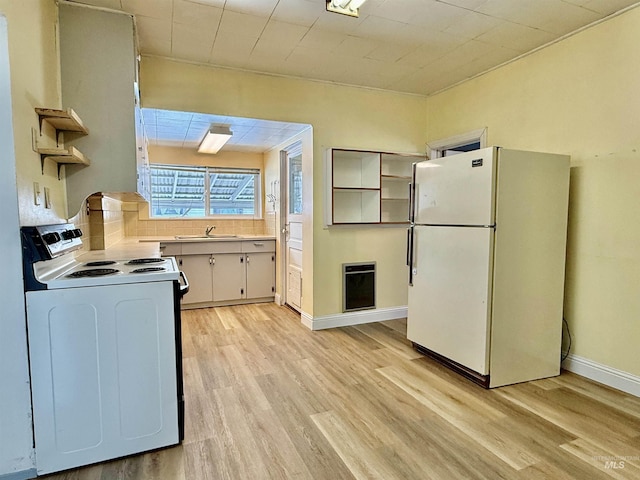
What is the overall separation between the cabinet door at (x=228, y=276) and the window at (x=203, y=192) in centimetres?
106

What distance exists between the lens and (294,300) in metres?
4.50

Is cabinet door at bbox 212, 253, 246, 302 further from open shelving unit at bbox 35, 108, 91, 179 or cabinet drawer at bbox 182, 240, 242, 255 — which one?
open shelving unit at bbox 35, 108, 91, 179

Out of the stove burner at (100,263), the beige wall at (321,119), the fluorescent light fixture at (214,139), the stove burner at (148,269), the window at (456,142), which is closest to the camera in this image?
the stove burner at (148,269)

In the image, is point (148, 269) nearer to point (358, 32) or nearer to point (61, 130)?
point (61, 130)

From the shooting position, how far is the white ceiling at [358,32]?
235 cm

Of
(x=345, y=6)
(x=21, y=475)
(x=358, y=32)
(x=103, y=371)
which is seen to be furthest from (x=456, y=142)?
(x=21, y=475)

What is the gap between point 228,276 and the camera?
15.8 ft

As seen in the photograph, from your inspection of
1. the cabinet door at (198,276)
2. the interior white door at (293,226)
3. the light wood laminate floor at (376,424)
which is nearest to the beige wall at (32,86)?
the light wood laminate floor at (376,424)

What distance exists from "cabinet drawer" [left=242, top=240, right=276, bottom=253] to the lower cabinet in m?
0.03

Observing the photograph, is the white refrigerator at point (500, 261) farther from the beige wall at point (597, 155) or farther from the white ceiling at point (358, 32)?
the white ceiling at point (358, 32)

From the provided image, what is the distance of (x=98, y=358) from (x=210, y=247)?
118 inches

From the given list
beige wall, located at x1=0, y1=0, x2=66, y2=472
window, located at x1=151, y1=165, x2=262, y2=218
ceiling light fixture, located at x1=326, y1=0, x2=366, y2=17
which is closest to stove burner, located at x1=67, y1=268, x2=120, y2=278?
beige wall, located at x1=0, y1=0, x2=66, y2=472

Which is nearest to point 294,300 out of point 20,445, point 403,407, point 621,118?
point 403,407

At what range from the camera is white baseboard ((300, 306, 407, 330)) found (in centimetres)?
389
